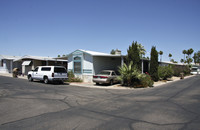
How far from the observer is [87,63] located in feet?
65.4

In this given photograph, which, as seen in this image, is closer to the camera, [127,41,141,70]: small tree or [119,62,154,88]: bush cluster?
[119,62,154,88]: bush cluster

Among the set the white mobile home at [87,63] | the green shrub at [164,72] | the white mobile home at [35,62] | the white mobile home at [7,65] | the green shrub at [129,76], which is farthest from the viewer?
the white mobile home at [7,65]

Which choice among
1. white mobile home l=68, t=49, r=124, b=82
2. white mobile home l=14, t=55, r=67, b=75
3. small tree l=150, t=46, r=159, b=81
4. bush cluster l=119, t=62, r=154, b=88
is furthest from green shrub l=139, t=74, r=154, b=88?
white mobile home l=14, t=55, r=67, b=75

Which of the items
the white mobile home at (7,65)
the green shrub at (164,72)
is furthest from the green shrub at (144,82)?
the white mobile home at (7,65)

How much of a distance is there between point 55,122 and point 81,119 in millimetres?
887

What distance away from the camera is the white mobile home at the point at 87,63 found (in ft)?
63.9

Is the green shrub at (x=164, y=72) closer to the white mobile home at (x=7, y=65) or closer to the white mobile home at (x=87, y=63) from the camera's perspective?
the white mobile home at (x=87, y=63)

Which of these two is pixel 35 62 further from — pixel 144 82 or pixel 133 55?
pixel 144 82

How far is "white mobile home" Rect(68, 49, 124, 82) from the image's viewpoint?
63.9 feet

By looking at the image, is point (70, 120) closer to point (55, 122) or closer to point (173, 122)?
point (55, 122)

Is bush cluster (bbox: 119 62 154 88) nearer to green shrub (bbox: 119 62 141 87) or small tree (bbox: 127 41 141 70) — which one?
green shrub (bbox: 119 62 141 87)

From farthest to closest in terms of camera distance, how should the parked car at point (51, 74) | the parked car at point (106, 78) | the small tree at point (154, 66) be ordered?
the small tree at point (154, 66), the parked car at point (51, 74), the parked car at point (106, 78)

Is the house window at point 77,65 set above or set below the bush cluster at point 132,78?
above

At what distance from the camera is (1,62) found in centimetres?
3531
